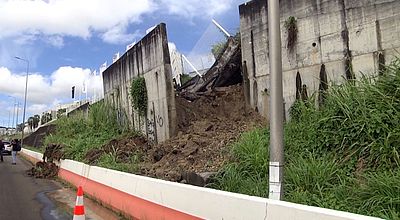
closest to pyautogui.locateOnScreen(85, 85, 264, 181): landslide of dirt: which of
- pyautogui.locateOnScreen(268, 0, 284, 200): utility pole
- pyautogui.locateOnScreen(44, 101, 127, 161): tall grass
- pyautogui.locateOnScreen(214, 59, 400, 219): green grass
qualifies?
pyautogui.locateOnScreen(214, 59, 400, 219): green grass

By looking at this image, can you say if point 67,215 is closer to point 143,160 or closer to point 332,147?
point 143,160

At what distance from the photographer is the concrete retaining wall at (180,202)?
4.64 m

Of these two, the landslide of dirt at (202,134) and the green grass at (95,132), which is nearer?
the landslide of dirt at (202,134)

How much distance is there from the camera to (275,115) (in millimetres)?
5762

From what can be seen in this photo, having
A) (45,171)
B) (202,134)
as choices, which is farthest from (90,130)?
(202,134)

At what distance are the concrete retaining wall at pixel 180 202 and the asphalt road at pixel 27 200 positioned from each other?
1.43m

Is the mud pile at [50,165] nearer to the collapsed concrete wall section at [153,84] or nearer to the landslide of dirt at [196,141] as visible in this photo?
the collapsed concrete wall section at [153,84]

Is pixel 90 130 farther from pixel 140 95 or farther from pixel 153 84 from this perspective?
pixel 153 84

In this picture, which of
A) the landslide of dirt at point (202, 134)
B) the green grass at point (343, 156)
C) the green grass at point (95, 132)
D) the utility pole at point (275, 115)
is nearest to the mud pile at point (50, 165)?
the green grass at point (95, 132)

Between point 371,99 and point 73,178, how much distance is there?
12.8 metres

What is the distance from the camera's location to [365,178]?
638cm

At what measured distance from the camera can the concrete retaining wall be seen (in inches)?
183

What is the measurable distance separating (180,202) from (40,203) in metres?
7.18

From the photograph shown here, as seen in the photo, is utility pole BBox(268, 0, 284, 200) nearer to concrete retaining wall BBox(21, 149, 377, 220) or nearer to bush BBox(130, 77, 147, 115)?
concrete retaining wall BBox(21, 149, 377, 220)
